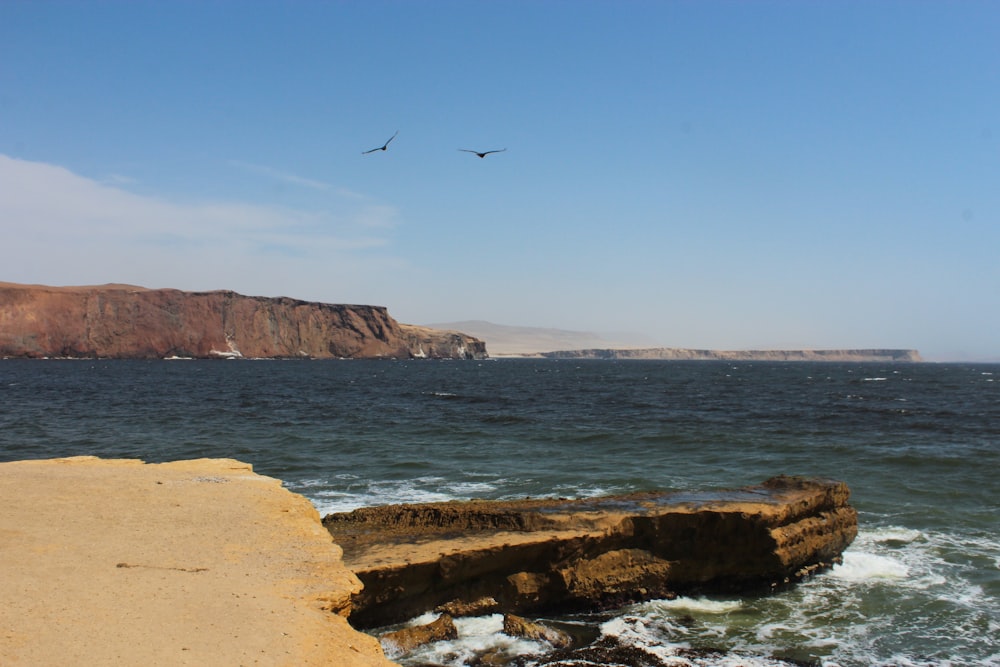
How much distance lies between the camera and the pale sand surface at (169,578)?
5375 millimetres

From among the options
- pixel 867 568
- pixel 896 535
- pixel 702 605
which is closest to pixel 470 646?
pixel 702 605

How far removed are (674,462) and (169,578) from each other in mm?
17321

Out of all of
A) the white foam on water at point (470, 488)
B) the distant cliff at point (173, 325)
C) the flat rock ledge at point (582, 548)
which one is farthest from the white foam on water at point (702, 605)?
the distant cliff at point (173, 325)

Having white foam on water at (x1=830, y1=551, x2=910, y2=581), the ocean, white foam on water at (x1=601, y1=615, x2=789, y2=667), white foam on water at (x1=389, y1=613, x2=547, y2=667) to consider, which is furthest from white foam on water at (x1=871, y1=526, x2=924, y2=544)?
white foam on water at (x1=389, y1=613, x2=547, y2=667)

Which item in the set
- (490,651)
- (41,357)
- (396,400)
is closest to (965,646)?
(490,651)

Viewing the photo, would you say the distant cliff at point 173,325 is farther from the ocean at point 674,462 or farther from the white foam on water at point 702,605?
the white foam on water at point 702,605

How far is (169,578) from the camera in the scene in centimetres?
674

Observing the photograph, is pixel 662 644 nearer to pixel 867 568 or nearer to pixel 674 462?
pixel 867 568

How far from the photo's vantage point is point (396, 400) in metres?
45.9

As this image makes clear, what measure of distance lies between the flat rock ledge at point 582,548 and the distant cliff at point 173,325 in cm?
13344

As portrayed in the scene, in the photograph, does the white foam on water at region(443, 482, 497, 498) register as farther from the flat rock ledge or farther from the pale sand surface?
the pale sand surface

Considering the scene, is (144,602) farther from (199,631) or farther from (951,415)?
(951,415)

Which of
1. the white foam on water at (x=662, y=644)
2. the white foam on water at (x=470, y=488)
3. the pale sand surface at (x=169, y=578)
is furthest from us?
the white foam on water at (x=470, y=488)

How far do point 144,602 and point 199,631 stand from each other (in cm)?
82
